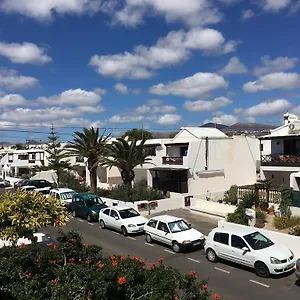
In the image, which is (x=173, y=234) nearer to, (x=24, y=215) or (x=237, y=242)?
(x=237, y=242)

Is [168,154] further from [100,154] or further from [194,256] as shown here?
[194,256]

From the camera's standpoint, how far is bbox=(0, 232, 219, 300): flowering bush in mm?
6273

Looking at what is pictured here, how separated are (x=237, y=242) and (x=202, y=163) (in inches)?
663

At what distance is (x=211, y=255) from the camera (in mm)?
14492

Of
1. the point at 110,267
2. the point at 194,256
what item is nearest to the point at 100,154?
the point at 194,256

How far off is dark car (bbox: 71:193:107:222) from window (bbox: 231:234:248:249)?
1219 cm

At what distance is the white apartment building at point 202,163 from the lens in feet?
97.9

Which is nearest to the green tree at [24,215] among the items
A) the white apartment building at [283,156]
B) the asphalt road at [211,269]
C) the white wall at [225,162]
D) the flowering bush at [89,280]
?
the flowering bush at [89,280]

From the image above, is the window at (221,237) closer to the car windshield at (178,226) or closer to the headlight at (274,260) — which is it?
the headlight at (274,260)

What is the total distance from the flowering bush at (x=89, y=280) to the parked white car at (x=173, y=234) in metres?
8.02

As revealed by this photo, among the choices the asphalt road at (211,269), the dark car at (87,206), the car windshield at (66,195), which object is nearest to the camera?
the asphalt road at (211,269)

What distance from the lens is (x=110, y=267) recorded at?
7.11 metres

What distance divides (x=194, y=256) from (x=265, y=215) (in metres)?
8.12

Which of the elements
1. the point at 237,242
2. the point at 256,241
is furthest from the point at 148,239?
the point at 256,241
